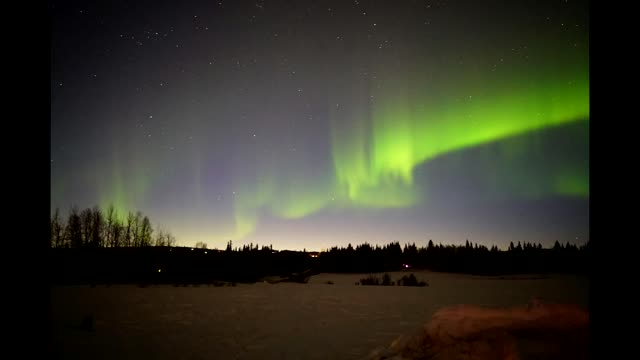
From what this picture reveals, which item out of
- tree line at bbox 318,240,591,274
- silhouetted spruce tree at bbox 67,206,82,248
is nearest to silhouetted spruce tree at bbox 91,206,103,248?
silhouetted spruce tree at bbox 67,206,82,248

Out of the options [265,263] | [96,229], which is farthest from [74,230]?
[265,263]

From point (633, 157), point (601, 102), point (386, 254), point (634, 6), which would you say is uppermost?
point (634, 6)

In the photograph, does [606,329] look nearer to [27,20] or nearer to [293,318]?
[27,20]

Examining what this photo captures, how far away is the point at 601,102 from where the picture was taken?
1.47 meters

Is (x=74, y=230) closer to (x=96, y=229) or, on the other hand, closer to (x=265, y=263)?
(x=96, y=229)

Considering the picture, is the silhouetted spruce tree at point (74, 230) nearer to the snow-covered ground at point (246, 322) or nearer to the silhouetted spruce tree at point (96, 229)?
the silhouetted spruce tree at point (96, 229)

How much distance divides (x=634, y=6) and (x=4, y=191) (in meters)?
2.38

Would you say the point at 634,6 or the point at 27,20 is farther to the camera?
the point at 27,20

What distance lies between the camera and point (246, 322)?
1073 centimetres

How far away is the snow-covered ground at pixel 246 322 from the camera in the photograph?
7.70m

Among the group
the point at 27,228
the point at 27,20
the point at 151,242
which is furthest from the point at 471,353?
the point at 151,242

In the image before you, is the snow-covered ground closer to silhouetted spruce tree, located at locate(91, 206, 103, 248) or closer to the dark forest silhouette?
the dark forest silhouette

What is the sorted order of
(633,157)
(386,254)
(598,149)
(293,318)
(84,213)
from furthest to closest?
(84,213)
(386,254)
(293,318)
(598,149)
(633,157)

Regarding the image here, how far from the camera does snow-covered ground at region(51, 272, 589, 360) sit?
7.70 metres
